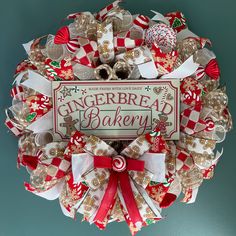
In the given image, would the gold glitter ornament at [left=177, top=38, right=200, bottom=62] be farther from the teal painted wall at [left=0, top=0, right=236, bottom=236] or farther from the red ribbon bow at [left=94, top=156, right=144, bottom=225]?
the red ribbon bow at [left=94, top=156, right=144, bottom=225]

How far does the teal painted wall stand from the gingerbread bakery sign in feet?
0.91

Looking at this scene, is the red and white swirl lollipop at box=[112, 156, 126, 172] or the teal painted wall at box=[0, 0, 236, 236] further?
the teal painted wall at box=[0, 0, 236, 236]

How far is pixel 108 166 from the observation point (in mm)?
915

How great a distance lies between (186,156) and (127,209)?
0.20m

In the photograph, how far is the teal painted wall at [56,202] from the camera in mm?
1141

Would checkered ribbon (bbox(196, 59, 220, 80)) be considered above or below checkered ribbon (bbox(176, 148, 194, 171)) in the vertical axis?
above

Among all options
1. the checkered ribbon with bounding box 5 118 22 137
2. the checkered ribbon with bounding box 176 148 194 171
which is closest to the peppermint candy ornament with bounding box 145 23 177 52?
the checkered ribbon with bounding box 176 148 194 171

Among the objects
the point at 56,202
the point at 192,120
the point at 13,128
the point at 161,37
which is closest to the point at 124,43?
the point at 161,37

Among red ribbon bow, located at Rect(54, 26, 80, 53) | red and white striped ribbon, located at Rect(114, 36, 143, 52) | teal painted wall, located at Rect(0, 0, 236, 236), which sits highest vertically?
red ribbon bow, located at Rect(54, 26, 80, 53)

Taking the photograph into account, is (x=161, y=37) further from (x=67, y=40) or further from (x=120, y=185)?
(x=120, y=185)

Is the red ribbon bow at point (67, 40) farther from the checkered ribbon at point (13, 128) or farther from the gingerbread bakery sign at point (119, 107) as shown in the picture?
the checkered ribbon at point (13, 128)

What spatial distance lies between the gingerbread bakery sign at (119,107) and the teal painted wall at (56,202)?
0.91ft

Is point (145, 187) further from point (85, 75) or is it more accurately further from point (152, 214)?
point (85, 75)

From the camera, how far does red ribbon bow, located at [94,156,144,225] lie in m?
0.91
